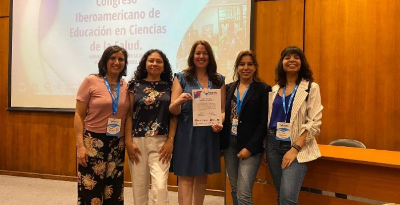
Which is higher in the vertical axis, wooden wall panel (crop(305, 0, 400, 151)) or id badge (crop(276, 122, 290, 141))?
wooden wall panel (crop(305, 0, 400, 151))

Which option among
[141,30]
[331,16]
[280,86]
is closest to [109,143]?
[280,86]

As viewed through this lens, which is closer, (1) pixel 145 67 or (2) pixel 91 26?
(1) pixel 145 67

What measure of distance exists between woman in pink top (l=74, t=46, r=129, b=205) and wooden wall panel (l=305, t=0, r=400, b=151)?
2444mm

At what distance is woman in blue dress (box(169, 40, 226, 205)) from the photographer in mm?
2334

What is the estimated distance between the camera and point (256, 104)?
229 centimetres

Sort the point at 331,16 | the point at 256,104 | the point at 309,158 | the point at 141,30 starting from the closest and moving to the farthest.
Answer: the point at 309,158
the point at 256,104
the point at 331,16
the point at 141,30

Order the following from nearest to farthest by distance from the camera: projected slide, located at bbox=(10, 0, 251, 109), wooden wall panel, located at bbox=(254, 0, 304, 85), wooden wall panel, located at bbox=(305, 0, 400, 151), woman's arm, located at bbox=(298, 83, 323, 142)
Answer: woman's arm, located at bbox=(298, 83, 323, 142), wooden wall panel, located at bbox=(305, 0, 400, 151), wooden wall panel, located at bbox=(254, 0, 304, 85), projected slide, located at bbox=(10, 0, 251, 109)

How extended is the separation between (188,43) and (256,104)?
220 cm

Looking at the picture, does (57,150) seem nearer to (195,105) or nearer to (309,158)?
(195,105)

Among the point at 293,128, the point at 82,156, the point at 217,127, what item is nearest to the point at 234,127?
the point at 217,127

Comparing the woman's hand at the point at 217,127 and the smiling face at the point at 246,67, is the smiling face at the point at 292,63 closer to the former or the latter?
the smiling face at the point at 246,67

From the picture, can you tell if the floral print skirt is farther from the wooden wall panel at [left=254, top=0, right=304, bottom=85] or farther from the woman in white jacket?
the wooden wall panel at [left=254, top=0, right=304, bottom=85]

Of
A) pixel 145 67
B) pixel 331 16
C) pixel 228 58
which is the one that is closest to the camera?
pixel 145 67

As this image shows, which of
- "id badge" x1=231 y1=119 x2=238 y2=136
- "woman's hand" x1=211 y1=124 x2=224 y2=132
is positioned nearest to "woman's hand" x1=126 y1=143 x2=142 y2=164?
"woman's hand" x1=211 y1=124 x2=224 y2=132
